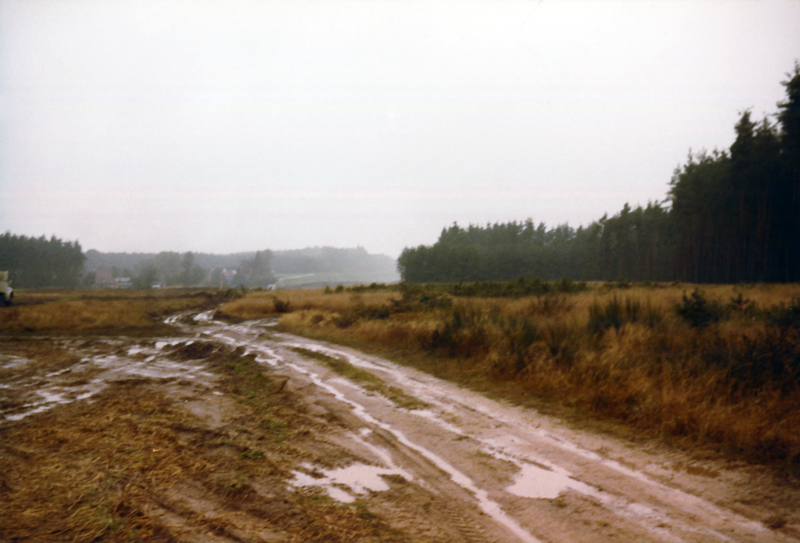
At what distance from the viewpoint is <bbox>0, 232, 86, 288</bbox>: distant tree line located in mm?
29647

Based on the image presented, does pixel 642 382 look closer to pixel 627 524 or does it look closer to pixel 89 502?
pixel 627 524

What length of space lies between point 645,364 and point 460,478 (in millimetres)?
4892

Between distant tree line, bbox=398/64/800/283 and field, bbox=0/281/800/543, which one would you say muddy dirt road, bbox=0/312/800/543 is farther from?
distant tree line, bbox=398/64/800/283

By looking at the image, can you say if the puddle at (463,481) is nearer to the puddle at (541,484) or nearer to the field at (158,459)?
the puddle at (541,484)

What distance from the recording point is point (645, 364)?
7590 millimetres

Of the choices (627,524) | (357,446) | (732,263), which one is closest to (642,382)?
(627,524)

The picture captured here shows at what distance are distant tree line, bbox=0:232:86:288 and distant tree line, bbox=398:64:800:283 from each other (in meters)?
36.1

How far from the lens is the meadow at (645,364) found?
5.49 m

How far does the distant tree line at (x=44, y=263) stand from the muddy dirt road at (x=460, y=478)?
26916mm

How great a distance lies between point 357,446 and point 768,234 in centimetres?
2906

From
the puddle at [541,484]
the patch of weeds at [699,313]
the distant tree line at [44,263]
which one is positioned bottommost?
the puddle at [541,484]

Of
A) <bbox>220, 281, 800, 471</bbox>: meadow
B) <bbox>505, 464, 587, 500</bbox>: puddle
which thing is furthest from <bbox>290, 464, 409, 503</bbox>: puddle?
<bbox>220, 281, 800, 471</bbox>: meadow

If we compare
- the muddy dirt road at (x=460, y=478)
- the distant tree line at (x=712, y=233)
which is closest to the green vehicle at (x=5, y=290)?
the muddy dirt road at (x=460, y=478)

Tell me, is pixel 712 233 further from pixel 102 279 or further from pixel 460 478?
pixel 102 279
